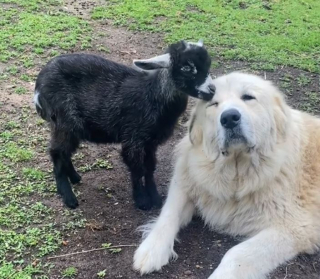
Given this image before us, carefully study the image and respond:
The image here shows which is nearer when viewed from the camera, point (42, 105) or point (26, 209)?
point (26, 209)

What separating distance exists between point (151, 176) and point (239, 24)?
15.8ft

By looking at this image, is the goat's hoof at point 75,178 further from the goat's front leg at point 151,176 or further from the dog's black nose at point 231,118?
the dog's black nose at point 231,118

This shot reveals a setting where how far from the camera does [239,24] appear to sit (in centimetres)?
881

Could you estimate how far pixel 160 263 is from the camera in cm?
394

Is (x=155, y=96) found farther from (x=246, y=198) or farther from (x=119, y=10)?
(x=119, y=10)

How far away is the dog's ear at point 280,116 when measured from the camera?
13.5 ft

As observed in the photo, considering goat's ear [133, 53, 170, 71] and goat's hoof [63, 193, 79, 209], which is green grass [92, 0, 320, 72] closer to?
goat's ear [133, 53, 170, 71]

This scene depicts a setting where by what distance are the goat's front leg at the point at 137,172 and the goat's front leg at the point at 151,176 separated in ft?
0.16

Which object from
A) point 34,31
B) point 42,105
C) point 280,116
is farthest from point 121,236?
point 34,31

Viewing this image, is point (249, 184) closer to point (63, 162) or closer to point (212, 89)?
point (212, 89)

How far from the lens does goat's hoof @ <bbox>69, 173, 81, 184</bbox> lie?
498cm

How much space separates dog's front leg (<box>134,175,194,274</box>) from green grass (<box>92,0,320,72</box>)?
3.64m

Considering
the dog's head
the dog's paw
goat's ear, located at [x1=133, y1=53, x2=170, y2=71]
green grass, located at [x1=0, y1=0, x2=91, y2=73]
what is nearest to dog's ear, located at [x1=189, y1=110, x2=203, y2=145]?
the dog's head

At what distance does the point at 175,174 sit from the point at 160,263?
89 cm
